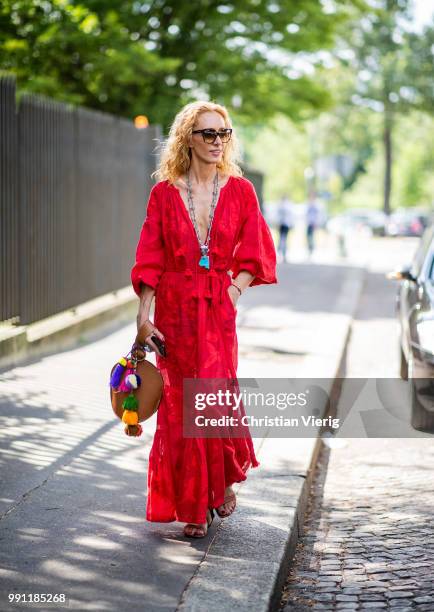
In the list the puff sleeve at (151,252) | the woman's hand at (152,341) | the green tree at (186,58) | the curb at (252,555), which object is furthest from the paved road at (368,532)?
the green tree at (186,58)

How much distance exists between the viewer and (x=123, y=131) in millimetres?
14641

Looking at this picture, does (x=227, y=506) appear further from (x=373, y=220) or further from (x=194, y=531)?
(x=373, y=220)

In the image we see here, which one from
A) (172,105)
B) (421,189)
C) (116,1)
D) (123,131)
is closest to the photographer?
(123,131)

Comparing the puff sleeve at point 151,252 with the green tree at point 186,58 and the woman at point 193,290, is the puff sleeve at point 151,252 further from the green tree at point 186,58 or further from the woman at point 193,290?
the green tree at point 186,58

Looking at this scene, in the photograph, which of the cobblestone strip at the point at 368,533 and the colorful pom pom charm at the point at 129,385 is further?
the colorful pom pom charm at the point at 129,385

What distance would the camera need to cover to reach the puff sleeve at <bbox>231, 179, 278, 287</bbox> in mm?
4887

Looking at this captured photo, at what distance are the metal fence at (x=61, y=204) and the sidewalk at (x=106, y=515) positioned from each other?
1309 millimetres

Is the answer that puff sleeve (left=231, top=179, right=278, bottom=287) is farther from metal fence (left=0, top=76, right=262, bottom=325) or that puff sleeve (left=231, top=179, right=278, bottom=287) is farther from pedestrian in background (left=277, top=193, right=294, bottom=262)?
pedestrian in background (left=277, top=193, right=294, bottom=262)

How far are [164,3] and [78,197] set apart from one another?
12.5 meters

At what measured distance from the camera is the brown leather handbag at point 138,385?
471 cm

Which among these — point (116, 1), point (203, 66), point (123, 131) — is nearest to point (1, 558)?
point (123, 131)

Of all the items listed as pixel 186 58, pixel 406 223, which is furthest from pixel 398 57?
pixel 186 58

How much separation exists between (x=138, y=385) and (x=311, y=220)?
2448 cm

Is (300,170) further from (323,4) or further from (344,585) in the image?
(344,585)
